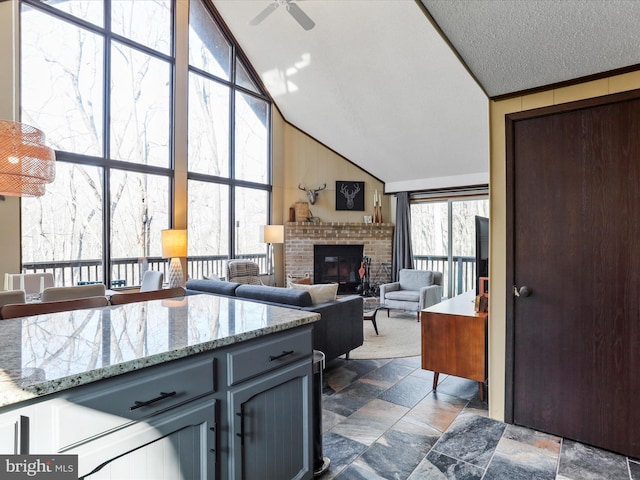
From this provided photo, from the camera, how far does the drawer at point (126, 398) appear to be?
0.92 meters

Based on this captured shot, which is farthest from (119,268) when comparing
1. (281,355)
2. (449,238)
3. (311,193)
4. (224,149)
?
(449,238)

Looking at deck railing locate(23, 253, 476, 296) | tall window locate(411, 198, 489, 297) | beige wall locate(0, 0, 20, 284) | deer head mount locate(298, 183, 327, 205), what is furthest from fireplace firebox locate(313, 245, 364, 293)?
beige wall locate(0, 0, 20, 284)

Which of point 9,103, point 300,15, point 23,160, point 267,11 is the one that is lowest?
point 23,160

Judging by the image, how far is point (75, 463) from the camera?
928mm

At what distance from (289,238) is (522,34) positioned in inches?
220

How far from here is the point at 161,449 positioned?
1.12 meters

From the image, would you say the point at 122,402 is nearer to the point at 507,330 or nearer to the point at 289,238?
the point at 507,330

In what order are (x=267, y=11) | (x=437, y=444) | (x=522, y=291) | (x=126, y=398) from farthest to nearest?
(x=267, y=11)
(x=522, y=291)
(x=437, y=444)
(x=126, y=398)

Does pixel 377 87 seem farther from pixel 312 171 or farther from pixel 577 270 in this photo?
pixel 577 270

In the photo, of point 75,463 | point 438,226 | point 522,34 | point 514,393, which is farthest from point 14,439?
point 438,226

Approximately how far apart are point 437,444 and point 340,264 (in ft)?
17.3

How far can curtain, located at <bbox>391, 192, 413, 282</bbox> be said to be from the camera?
7.23m

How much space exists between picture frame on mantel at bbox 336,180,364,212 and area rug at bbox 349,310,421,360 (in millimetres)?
2475

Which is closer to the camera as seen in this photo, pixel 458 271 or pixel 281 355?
pixel 281 355
